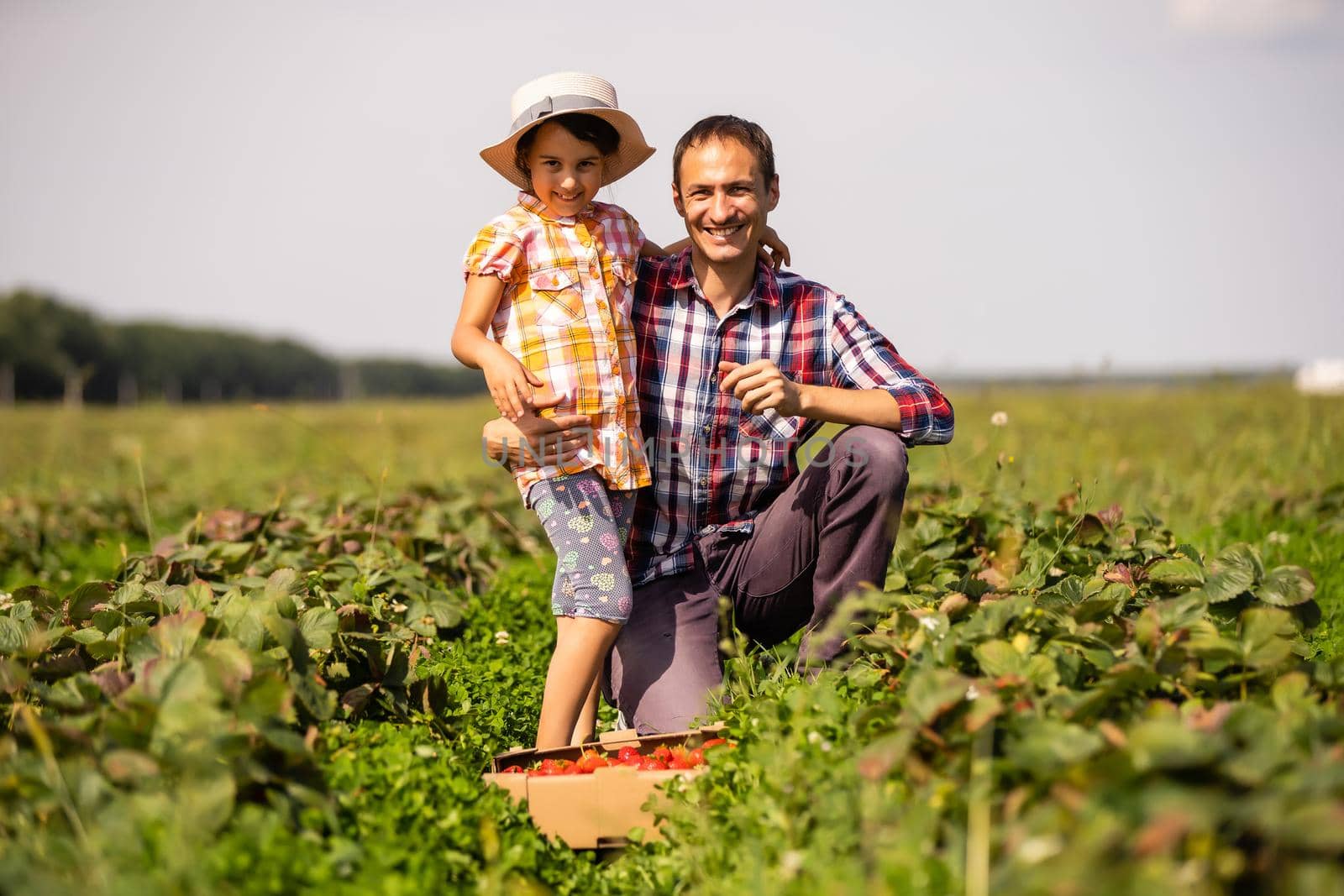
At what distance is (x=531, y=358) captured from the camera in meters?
2.84

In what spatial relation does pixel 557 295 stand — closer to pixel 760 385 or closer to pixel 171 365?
pixel 760 385

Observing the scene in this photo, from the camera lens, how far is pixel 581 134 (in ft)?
9.59

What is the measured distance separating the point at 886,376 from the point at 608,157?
104 cm

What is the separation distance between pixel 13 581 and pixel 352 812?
3.98m

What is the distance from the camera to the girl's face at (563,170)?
2871mm

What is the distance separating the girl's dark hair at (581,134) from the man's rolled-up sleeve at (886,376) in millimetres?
827

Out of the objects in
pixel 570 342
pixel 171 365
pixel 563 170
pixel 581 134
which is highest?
pixel 171 365

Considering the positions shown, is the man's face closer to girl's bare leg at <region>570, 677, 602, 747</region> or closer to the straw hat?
the straw hat

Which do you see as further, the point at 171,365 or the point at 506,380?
the point at 171,365

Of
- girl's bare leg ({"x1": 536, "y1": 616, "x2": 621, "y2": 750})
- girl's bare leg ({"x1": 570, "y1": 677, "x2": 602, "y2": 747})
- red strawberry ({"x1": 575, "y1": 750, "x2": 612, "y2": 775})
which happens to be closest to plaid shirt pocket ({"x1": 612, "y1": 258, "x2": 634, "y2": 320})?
girl's bare leg ({"x1": 536, "y1": 616, "x2": 621, "y2": 750})

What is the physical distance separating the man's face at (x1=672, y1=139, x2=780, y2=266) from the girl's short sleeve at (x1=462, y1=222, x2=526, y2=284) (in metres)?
0.54

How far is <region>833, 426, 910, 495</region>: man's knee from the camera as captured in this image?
2.83m

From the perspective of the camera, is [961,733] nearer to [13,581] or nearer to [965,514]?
[965,514]

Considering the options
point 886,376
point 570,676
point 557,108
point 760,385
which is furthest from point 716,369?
point 570,676
